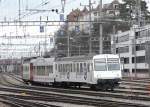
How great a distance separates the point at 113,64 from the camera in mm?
38062

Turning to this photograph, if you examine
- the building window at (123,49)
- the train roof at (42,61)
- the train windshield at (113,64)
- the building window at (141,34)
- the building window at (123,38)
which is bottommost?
the building window at (123,49)

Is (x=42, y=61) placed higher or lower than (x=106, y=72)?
higher

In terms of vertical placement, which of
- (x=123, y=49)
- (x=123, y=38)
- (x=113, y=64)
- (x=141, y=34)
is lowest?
(x=123, y=49)

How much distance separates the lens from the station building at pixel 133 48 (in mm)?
87438

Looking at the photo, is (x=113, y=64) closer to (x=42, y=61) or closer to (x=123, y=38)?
(x=42, y=61)

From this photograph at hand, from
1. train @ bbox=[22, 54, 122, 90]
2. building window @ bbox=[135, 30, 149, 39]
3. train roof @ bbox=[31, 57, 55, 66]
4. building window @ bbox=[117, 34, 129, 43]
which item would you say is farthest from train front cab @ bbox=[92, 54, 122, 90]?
building window @ bbox=[117, 34, 129, 43]

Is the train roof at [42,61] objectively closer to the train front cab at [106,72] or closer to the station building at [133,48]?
the train front cab at [106,72]

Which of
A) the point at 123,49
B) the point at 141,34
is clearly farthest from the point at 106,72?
the point at 123,49

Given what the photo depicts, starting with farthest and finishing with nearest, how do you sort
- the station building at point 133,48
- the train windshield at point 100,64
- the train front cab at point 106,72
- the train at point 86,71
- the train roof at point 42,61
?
1. the station building at point 133,48
2. the train roof at point 42,61
3. the train windshield at point 100,64
4. the train at point 86,71
5. the train front cab at point 106,72

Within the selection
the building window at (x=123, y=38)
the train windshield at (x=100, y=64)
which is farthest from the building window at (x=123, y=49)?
the train windshield at (x=100, y=64)

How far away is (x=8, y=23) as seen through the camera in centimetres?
4831

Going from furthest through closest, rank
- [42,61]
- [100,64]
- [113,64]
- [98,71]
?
[42,61] < [113,64] < [100,64] < [98,71]

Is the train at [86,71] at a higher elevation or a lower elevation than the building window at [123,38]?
lower

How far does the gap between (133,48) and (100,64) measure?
190ft
